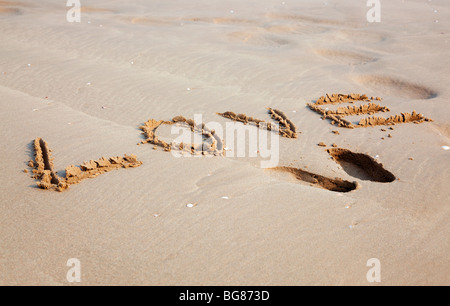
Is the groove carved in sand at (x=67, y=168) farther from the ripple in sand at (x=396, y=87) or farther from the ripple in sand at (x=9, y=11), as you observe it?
the ripple in sand at (x=9, y=11)

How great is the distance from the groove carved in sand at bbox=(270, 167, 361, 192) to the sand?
1 cm

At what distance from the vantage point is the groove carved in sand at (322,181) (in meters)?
3.40

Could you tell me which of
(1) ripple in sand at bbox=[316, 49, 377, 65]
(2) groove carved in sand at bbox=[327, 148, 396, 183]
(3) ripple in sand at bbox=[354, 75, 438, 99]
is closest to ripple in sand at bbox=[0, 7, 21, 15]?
(1) ripple in sand at bbox=[316, 49, 377, 65]

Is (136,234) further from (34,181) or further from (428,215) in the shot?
(428,215)

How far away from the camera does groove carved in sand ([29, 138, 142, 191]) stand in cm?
309

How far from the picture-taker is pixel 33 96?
5.31m

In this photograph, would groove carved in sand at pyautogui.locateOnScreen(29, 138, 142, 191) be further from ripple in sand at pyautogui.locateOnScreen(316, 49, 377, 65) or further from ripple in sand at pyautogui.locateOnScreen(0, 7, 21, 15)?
ripple in sand at pyautogui.locateOnScreen(0, 7, 21, 15)

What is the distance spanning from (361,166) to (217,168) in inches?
67.0

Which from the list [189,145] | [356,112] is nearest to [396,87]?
[356,112]

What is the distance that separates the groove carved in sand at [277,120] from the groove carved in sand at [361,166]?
2.01ft

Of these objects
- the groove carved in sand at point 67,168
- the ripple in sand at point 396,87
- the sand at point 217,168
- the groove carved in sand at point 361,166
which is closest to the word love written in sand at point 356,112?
the sand at point 217,168

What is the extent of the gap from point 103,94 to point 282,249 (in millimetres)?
4084

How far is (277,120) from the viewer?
481cm

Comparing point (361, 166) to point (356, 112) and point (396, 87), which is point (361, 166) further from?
point (396, 87)
